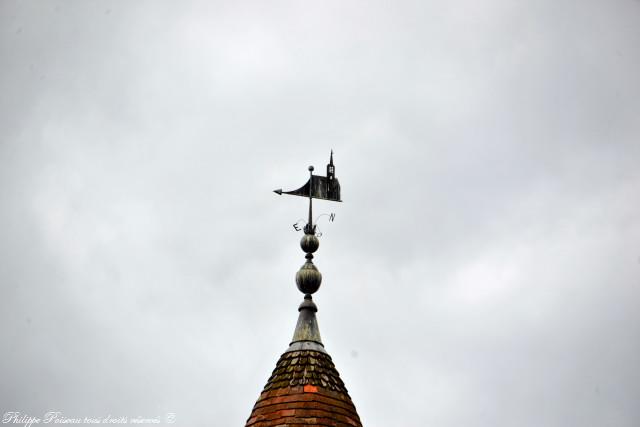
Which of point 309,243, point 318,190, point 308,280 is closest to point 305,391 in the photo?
point 308,280

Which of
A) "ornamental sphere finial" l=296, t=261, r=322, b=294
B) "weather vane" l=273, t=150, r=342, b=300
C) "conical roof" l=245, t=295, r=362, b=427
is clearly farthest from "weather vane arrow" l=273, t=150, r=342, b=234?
"conical roof" l=245, t=295, r=362, b=427

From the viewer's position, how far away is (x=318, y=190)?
15945mm

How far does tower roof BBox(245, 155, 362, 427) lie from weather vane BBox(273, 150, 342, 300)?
0.02 metres

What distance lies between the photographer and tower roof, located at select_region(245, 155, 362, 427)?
1354 centimetres

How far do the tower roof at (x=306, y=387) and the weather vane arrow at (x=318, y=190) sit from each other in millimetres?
1085

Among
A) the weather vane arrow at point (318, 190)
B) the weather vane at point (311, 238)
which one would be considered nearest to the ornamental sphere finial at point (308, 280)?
the weather vane at point (311, 238)

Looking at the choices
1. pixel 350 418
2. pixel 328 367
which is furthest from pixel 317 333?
pixel 350 418

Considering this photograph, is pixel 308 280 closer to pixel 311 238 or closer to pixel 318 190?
pixel 311 238

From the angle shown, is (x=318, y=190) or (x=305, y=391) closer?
(x=305, y=391)

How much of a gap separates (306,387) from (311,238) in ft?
9.16

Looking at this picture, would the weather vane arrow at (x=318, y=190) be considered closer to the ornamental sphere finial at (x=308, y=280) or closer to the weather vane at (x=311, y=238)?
the weather vane at (x=311, y=238)

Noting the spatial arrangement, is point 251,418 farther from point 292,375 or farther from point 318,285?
point 318,285

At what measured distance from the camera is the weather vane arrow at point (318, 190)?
15.8 meters

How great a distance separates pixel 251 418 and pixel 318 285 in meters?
2.56
